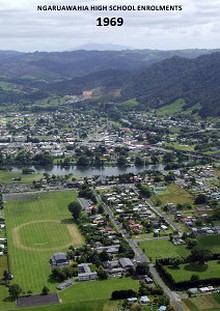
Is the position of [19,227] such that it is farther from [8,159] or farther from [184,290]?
[8,159]

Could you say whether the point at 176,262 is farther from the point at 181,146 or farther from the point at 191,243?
the point at 181,146

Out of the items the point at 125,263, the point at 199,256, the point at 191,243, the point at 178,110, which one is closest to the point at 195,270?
the point at 199,256

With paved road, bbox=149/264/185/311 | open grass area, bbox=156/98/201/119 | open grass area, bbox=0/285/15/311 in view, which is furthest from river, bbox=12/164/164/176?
open grass area, bbox=156/98/201/119

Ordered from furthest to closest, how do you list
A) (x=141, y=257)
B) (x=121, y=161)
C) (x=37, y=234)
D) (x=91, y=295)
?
(x=121, y=161) → (x=37, y=234) → (x=141, y=257) → (x=91, y=295)

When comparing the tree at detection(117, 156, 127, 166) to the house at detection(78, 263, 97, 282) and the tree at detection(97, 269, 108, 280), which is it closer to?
the house at detection(78, 263, 97, 282)

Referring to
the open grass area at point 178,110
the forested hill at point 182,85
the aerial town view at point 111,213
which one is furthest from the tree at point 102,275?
the open grass area at point 178,110

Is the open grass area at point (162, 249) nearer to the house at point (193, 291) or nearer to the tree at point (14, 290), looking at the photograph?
the house at point (193, 291)

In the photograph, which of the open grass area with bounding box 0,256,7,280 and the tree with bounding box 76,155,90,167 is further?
the tree with bounding box 76,155,90,167
